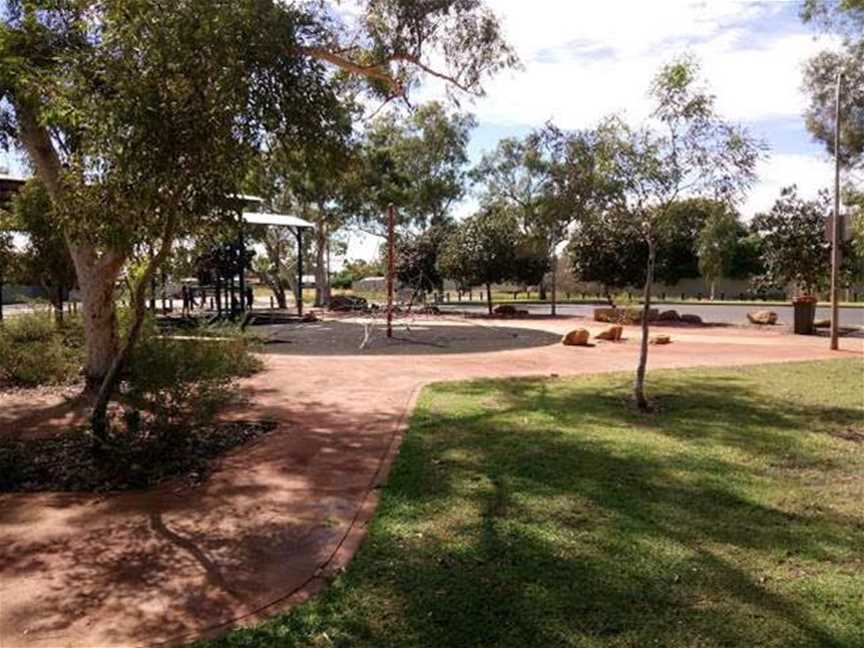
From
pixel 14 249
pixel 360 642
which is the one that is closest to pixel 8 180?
pixel 14 249

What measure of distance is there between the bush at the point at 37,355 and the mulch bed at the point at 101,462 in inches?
147

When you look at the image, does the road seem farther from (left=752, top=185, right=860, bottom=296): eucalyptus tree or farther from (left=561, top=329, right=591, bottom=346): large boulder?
(left=561, top=329, right=591, bottom=346): large boulder

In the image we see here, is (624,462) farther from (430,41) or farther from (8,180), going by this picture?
(8,180)

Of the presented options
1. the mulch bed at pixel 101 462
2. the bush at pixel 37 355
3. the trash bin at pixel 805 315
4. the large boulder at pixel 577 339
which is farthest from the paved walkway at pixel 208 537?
the trash bin at pixel 805 315

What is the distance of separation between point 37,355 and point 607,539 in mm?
9087

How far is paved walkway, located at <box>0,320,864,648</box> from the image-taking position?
4023 millimetres

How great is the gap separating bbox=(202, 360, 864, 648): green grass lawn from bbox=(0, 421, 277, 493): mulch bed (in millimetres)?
1791

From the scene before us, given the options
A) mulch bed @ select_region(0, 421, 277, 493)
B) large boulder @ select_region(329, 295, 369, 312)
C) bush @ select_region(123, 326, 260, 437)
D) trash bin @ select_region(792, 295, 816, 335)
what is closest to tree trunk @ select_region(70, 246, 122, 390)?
mulch bed @ select_region(0, 421, 277, 493)

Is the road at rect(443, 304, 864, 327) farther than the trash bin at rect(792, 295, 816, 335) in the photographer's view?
Yes

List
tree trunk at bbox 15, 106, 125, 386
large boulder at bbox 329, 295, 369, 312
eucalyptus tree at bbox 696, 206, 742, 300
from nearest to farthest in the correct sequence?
tree trunk at bbox 15, 106, 125, 386, large boulder at bbox 329, 295, 369, 312, eucalyptus tree at bbox 696, 206, 742, 300

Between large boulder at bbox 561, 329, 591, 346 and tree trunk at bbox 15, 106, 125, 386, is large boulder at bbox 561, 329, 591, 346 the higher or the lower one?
the lower one

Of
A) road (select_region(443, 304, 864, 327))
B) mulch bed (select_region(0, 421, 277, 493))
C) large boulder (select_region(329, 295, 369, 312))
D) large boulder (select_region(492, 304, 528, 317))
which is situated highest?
large boulder (select_region(329, 295, 369, 312))

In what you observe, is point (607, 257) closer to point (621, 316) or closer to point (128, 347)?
point (621, 316)

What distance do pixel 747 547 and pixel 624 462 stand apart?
81.4 inches
